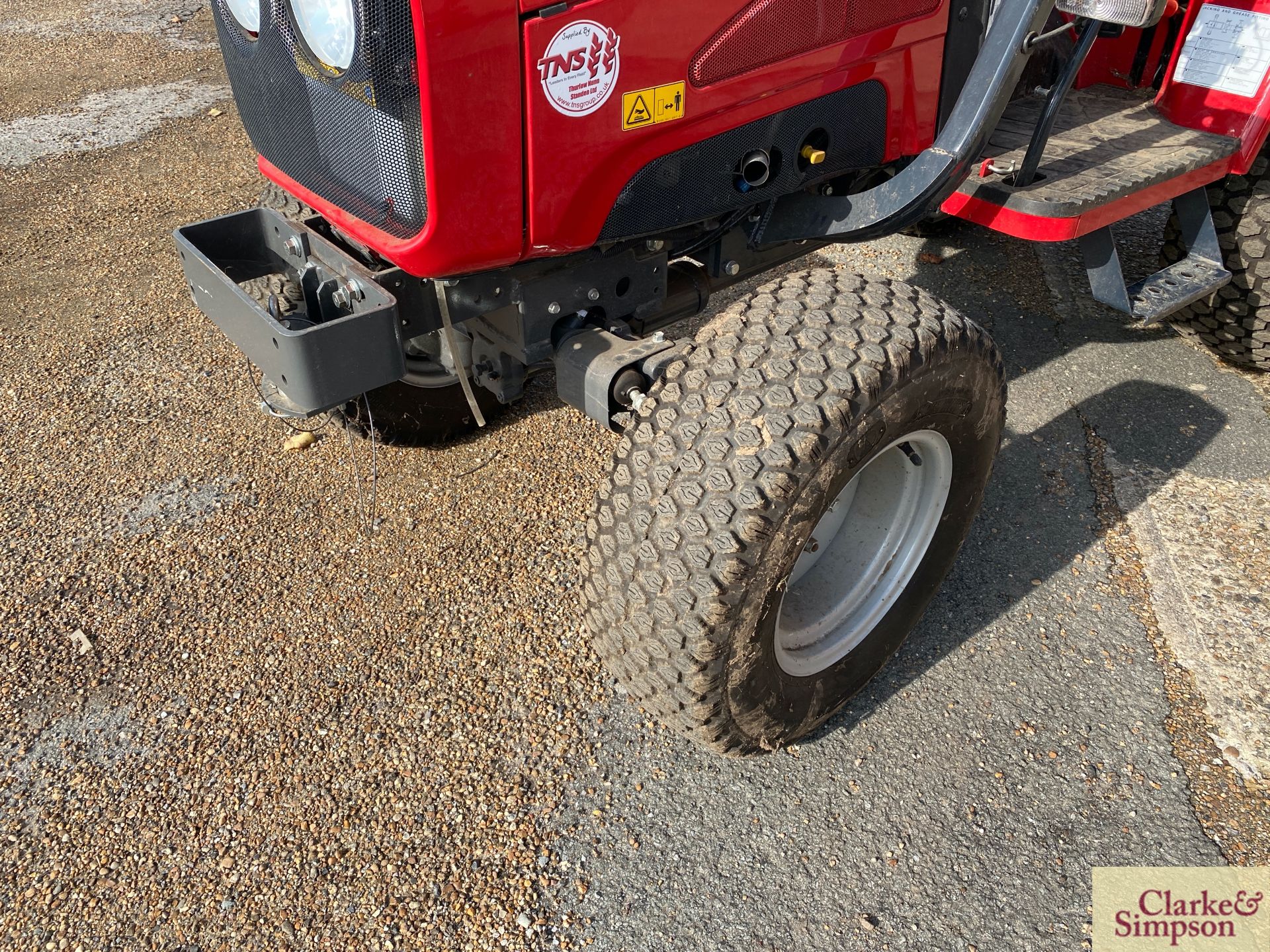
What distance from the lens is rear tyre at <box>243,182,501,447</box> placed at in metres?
3.06

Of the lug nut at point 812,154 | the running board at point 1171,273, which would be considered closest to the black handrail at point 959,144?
the lug nut at point 812,154

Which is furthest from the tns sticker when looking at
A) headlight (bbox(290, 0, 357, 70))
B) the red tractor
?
headlight (bbox(290, 0, 357, 70))

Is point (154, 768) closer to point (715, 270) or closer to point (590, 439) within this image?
point (590, 439)

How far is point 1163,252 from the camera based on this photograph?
3805mm

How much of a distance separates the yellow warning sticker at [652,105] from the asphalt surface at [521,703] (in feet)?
3.03

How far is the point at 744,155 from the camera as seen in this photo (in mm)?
2262

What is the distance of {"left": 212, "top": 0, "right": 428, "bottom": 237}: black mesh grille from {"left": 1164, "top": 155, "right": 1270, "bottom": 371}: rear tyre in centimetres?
302

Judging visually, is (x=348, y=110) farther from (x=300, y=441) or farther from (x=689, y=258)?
(x=300, y=441)

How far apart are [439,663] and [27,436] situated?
77.1 inches

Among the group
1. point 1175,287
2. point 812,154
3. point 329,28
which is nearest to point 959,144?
point 812,154

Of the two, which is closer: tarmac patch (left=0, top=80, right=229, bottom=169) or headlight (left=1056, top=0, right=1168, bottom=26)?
headlight (left=1056, top=0, right=1168, bottom=26)

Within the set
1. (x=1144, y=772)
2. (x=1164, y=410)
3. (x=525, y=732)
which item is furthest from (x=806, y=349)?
(x=1164, y=410)

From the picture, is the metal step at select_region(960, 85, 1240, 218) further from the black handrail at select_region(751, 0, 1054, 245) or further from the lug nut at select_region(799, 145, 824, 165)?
the lug nut at select_region(799, 145, 824, 165)

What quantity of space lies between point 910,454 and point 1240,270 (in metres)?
1.99
